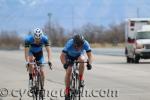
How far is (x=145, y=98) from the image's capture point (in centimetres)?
1698

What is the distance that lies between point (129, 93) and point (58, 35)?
346ft

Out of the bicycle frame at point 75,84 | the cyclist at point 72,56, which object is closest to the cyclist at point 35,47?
the cyclist at point 72,56

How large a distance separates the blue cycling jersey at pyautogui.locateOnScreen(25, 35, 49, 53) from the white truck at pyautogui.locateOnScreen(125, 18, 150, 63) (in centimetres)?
2218

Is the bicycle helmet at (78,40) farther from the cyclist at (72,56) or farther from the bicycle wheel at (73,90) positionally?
the bicycle wheel at (73,90)

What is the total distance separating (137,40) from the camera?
38.6 meters

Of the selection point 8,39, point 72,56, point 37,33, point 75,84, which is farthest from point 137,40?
point 8,39

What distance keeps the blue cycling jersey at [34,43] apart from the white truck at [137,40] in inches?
873

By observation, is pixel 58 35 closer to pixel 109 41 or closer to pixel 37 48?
pixel 109 41

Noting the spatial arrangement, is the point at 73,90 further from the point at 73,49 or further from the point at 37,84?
the point at 37,84

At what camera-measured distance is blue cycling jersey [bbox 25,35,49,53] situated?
15.9 m

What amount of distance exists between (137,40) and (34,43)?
2305 cm

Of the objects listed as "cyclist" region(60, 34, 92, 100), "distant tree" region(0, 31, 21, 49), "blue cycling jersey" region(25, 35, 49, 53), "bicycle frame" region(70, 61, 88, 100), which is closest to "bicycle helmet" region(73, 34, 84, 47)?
"cyclist" region(60, 34, 92, 100)

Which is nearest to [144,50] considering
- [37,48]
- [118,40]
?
[37,48]

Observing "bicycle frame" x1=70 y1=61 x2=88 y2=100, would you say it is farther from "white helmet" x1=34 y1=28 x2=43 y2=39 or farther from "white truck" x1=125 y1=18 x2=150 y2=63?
"white truck" x1=125 y1=18 x2=150 y2=63
